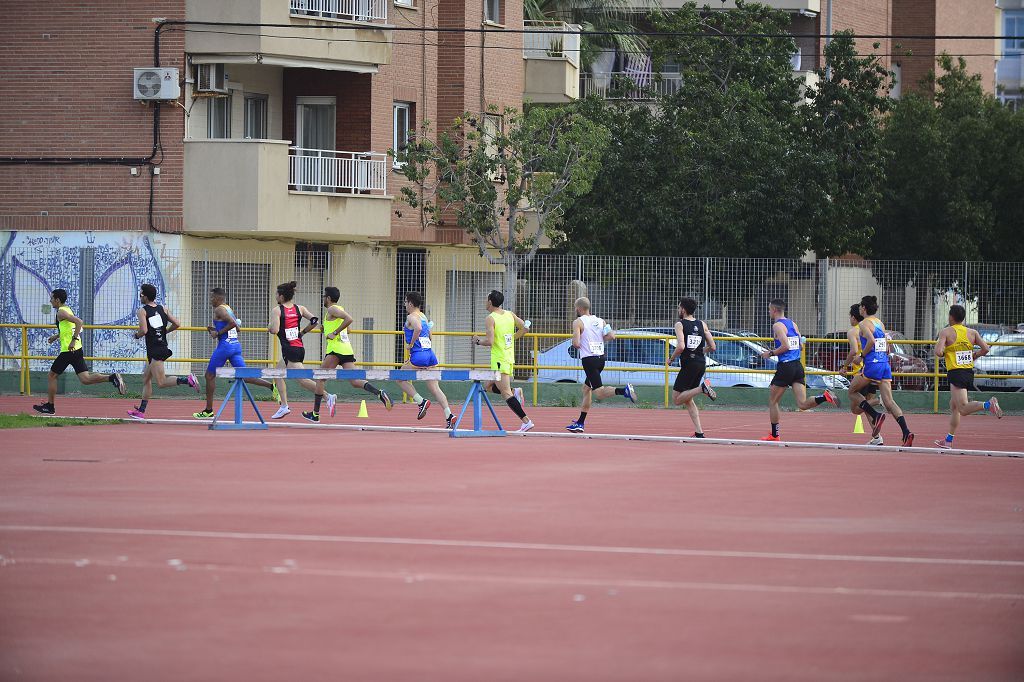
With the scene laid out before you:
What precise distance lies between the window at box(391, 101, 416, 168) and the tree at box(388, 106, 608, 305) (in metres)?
1.17

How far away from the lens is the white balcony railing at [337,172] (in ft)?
114

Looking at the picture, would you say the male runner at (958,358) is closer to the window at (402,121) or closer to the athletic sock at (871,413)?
the athletic sock at (871,413)

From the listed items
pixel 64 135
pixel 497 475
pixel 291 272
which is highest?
pixel 64 135

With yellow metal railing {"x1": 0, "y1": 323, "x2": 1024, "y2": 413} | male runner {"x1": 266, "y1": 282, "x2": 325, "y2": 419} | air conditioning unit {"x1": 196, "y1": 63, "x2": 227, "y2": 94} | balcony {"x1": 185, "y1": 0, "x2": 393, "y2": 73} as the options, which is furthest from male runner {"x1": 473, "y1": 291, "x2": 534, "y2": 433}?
air conditioning unit {"x1": 196, "y1": 63, "x2": 227, "y2": 94}

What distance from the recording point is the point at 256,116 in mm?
35938

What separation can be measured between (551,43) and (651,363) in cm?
1399

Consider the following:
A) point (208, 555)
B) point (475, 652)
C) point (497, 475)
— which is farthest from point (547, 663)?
point (497, 475)

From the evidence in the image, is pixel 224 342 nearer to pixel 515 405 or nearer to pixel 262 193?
pixel 515 405

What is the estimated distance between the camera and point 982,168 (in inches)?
1783

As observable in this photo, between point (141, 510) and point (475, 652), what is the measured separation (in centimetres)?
558

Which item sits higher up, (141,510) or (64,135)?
(64,135)

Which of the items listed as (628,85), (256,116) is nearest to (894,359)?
(256,116)

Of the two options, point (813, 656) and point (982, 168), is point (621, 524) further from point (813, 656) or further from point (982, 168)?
point (982, 168)

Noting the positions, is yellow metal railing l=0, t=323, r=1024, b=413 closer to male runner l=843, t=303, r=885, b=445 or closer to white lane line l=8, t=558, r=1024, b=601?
male runner l=843, t=303, r=885, b=445
